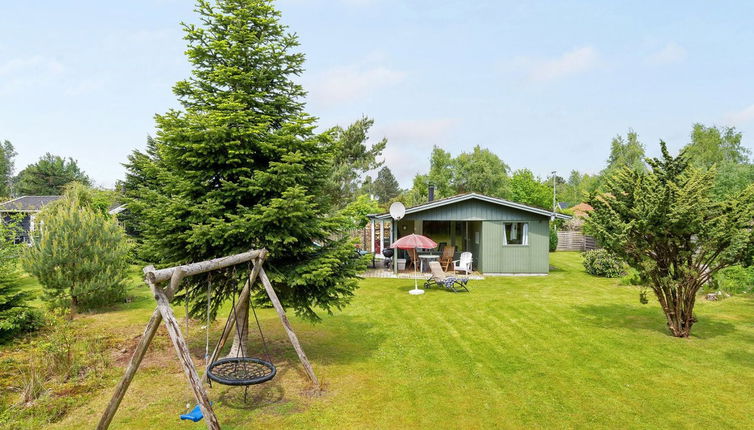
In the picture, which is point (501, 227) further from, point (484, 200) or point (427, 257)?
point (427, 257)

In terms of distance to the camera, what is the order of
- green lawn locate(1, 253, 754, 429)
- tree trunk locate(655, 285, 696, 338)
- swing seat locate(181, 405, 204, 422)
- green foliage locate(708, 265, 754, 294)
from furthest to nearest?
green foliage locate(708, 265, 754, 294) < tree trunk locate(655, 285, 696, 338) < green lawn locate(1, 253, 754, 429) < swing seat locate(181, 405, 204, 422)

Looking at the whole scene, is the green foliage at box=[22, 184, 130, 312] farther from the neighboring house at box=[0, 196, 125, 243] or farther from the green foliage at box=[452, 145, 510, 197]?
the green foliage at box=[452, 145, 510, 197]

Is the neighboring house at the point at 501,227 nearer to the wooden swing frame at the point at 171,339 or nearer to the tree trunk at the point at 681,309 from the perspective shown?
the tree trunk at the point at 681,309

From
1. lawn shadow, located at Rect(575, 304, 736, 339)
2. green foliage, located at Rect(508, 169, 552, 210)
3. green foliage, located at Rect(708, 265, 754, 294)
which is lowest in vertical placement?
lawn shadow, located at Rect(575, 304, 736, 339)

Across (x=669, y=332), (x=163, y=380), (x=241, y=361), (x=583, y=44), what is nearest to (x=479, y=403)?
(x=241, y=361)

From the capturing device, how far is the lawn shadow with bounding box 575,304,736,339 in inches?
380

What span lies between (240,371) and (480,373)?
4.11 m

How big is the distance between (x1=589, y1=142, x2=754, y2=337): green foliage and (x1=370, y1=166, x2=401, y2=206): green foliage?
8485 cm

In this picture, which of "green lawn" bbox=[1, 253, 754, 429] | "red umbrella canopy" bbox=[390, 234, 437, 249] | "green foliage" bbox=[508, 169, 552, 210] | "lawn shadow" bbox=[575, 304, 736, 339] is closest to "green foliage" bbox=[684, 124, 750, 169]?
"green foliage" bbox=[508, 169, 552, 210]

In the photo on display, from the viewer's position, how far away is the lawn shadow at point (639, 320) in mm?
9648

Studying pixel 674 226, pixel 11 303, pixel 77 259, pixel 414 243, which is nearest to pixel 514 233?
pixel 414 243

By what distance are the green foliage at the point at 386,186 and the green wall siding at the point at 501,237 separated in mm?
74770

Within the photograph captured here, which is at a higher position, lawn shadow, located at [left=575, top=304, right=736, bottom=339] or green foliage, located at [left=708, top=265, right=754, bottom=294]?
green foliage, located at [left=708, top=265, right=754, bottom=294]

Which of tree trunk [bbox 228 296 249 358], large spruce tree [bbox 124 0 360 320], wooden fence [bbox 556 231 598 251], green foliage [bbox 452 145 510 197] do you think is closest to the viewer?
large spruce tree [bbox 124 0 360 320]
